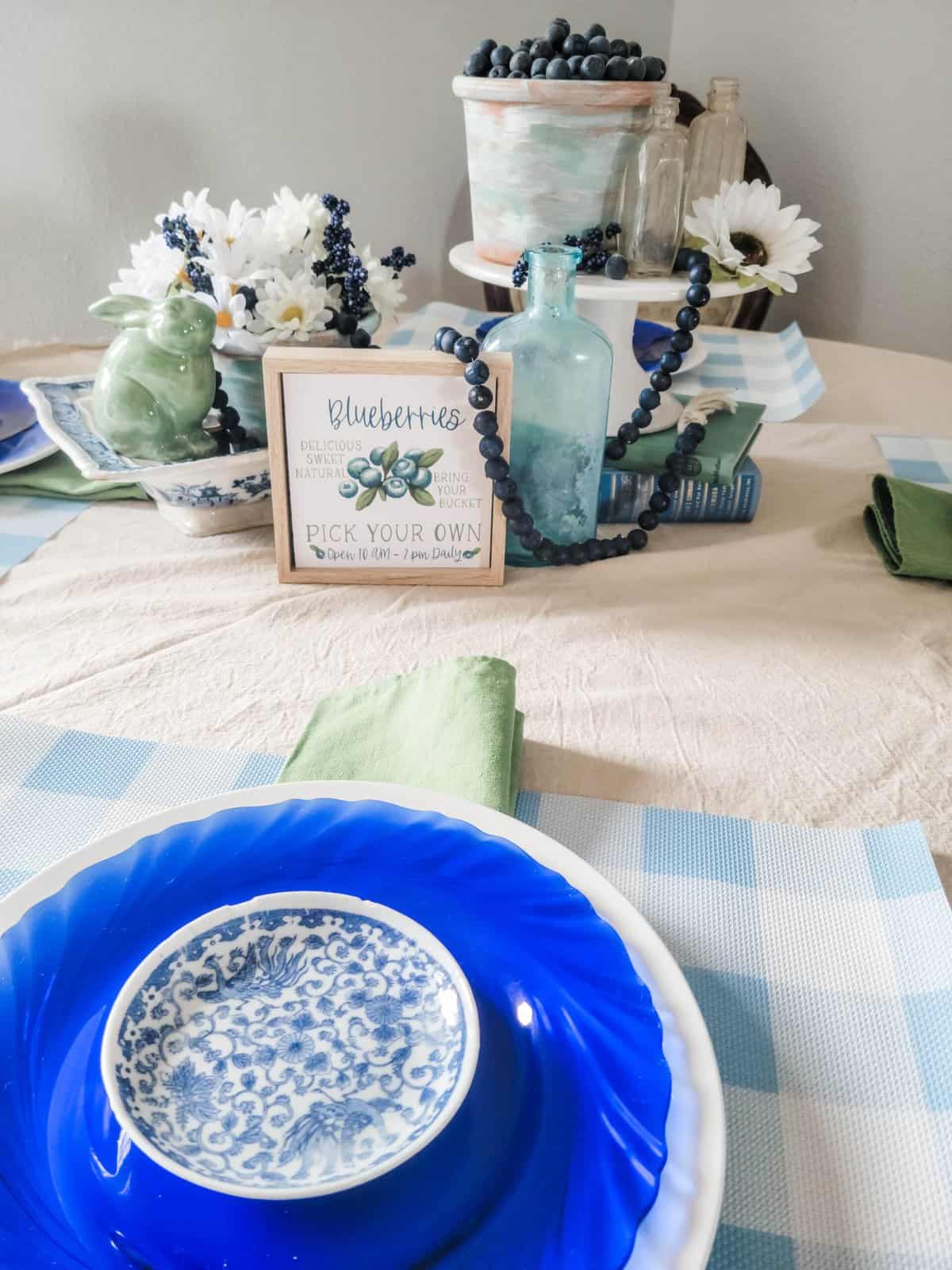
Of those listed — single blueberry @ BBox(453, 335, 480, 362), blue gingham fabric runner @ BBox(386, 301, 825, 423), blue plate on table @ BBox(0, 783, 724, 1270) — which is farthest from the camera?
blue gingham fabric runner @ BBox(386, 301, 825, 423)

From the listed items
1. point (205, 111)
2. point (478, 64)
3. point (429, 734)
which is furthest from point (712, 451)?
point (205, 111)

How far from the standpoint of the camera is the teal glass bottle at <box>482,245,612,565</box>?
0.86 metres

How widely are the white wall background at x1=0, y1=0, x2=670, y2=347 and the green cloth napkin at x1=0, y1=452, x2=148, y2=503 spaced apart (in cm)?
110

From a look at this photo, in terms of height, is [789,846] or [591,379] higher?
[591,379]

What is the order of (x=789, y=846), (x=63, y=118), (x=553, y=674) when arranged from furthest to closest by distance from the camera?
(x=63, y=118) < (x=553, y=674) < (x=789, y=846)

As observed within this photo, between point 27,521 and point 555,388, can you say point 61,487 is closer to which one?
point 27,521

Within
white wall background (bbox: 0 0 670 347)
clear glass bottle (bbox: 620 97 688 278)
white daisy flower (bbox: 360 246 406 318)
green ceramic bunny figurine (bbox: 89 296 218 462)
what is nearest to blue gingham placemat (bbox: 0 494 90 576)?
green ceramic bunny figurine (bbox: 89 296 218 462)

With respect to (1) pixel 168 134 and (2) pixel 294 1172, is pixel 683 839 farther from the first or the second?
(1) pixel 168 134

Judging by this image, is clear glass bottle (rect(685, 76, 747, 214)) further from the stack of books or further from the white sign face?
the white sign face

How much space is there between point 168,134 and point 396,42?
1.52 feet

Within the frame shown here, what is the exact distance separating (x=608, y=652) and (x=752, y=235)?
43 cm

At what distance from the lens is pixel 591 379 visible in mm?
870

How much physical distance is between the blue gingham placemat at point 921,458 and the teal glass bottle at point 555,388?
0.42m

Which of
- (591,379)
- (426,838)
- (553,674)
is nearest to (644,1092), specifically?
(426,838)
